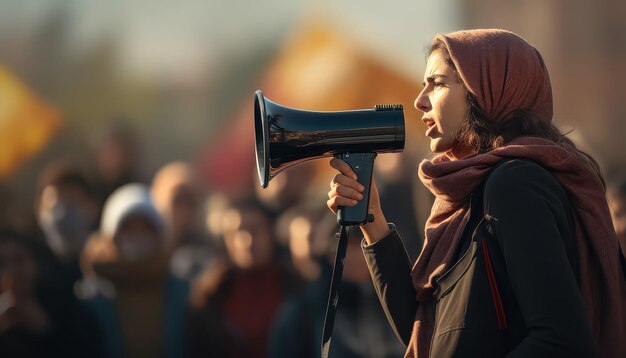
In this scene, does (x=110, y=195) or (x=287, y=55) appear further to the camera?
(x=287, y=55)

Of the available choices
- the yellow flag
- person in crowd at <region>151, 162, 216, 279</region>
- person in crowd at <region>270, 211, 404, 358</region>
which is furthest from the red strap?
the yellow flag

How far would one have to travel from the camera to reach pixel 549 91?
2.73 metres

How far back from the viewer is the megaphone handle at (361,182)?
109 inches

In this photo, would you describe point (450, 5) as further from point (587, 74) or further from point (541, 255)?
point (541, 255)

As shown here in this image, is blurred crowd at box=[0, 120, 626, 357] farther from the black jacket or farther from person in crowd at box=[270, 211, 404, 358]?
the black jacket

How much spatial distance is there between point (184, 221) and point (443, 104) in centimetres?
433

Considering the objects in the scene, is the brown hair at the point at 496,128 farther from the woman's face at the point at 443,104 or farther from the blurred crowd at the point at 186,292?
the blurred crowd at the point at 186,292

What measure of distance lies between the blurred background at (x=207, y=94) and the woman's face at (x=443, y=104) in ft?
11.1

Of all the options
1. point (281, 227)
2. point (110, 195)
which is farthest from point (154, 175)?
point (281, 227)

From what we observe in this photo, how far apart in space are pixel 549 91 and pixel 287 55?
24.8 feet

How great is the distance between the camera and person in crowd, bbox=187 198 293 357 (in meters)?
5.61

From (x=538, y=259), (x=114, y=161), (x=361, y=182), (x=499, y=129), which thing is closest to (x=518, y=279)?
(x=538, y=259)

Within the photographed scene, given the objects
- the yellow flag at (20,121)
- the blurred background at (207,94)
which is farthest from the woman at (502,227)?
the yellow flag at (20,121)

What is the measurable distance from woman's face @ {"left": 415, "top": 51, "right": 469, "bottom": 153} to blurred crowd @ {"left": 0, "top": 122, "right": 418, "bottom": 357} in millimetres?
2654
